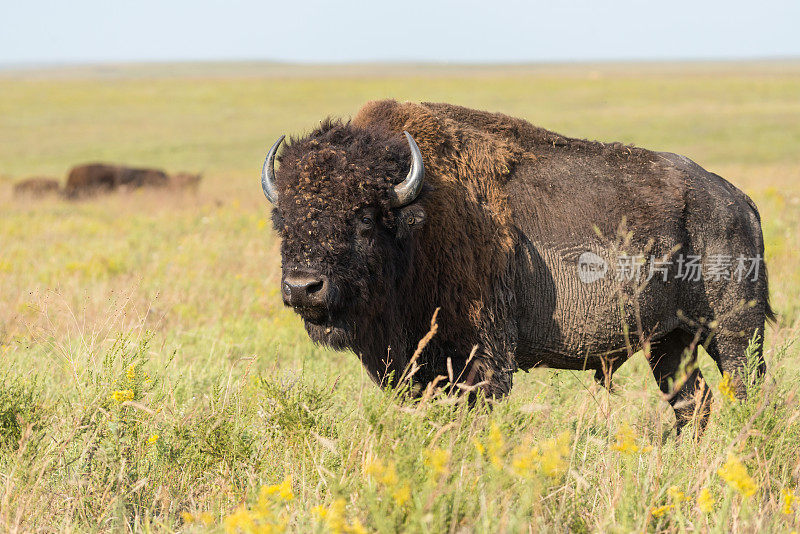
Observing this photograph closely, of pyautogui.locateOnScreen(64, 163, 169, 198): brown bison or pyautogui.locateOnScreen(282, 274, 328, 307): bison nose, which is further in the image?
pyautogui.locateOnScreen(64, 163, 169, 198): brown bison

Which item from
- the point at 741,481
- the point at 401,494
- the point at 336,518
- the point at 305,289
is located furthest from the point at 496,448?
the point at 305,289

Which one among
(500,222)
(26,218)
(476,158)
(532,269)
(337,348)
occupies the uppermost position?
(476,158)

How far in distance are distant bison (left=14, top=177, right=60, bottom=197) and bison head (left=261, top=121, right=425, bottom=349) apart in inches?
681

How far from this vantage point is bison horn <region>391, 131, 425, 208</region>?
174 inches

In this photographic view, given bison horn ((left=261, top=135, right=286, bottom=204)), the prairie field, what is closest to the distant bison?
the prairie field

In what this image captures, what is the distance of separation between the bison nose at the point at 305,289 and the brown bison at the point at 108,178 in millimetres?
18502

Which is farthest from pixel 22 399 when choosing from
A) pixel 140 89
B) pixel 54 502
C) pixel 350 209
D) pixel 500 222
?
pixel 140 89

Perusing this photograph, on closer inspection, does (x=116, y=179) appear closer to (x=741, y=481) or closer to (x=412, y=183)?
(x=412, y=183)

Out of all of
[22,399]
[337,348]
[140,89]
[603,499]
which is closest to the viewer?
[603,499]

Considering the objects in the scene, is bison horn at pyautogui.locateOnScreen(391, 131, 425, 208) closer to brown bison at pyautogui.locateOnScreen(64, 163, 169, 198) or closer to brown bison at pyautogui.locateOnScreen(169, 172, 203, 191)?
brown bison at pyautogui.locateOnScreen(169, 172, 203, 191)

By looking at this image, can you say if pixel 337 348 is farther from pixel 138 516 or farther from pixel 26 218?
pixel 26 218

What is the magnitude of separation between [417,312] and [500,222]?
0.83 m

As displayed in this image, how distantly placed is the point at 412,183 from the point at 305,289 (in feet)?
2.95

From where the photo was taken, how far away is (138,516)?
3.56 meters
